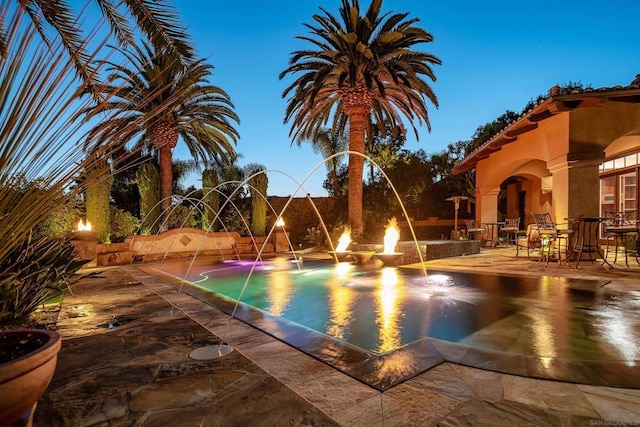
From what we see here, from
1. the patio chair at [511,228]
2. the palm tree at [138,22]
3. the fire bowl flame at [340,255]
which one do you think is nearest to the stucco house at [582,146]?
the patio chair at [511,228]

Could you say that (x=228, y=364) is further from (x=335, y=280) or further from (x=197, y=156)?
(x=197, y=156)

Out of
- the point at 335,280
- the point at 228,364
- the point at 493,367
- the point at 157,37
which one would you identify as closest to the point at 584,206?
the point at 335,280

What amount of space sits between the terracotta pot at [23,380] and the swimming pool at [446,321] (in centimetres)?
203

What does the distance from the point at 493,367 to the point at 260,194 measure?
15.2 meters

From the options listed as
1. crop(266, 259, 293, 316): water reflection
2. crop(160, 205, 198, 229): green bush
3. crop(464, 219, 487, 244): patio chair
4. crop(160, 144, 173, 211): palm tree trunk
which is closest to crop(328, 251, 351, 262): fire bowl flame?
crop(266, 259, 293, 316): water reflection

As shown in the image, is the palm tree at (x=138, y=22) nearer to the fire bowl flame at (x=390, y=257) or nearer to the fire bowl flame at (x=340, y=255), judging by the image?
the fire bowl flame at (x=390, y=257)

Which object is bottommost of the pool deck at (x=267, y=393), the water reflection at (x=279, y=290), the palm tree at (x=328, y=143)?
the water reflection at (x=279, y=290)

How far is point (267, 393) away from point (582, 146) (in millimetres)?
10540

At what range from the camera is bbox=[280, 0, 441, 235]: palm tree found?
539 inches

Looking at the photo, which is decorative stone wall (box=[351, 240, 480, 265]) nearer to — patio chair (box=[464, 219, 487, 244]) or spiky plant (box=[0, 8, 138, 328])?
patio chair (box=[464, 219, 487, 244])

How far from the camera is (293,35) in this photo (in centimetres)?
1488

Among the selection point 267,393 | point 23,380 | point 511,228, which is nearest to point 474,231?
point 511,228

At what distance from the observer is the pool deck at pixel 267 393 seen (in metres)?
2.17

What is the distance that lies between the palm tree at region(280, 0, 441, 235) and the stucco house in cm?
445
